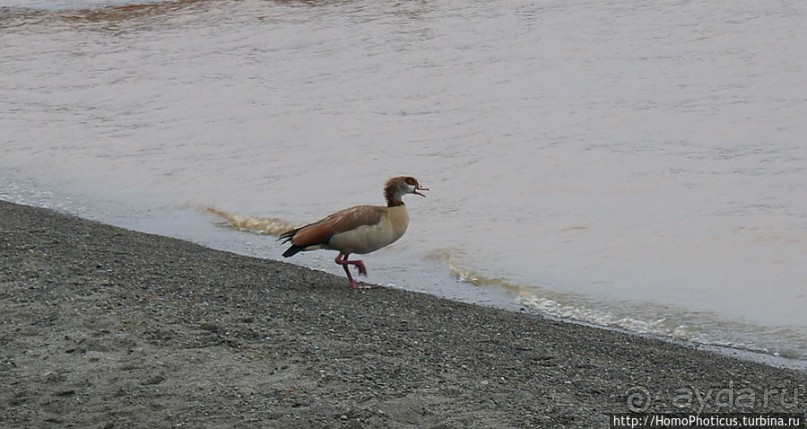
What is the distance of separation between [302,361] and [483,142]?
10.2 m

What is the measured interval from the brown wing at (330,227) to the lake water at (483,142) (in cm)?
129

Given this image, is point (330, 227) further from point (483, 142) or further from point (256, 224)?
point (483, 142)

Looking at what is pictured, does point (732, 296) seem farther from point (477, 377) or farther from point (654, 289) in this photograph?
point (477, 377)

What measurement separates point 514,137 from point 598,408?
10.7m

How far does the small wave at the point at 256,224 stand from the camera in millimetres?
12789

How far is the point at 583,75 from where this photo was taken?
2122cm

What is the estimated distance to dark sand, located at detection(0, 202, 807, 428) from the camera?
638cm

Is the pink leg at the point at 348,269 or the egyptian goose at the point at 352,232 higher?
the egyptian goose at the point at 352,232

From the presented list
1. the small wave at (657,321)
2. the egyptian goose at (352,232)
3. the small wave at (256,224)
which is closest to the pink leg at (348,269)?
the egyptian goose at (352,232)

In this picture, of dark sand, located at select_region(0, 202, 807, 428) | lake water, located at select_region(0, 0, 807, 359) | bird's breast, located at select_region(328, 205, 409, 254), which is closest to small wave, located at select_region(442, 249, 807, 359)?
lake water, located at select_region(0, 0, 807, 359)

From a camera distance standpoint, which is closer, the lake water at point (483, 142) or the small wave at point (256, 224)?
the lake water at point (483, 142)

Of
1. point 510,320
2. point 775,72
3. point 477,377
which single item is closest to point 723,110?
point 775,72

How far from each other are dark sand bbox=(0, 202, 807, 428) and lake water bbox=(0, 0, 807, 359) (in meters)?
1.47

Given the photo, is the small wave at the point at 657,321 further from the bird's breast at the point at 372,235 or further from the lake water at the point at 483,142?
the bird's breast at the point at 372,235
